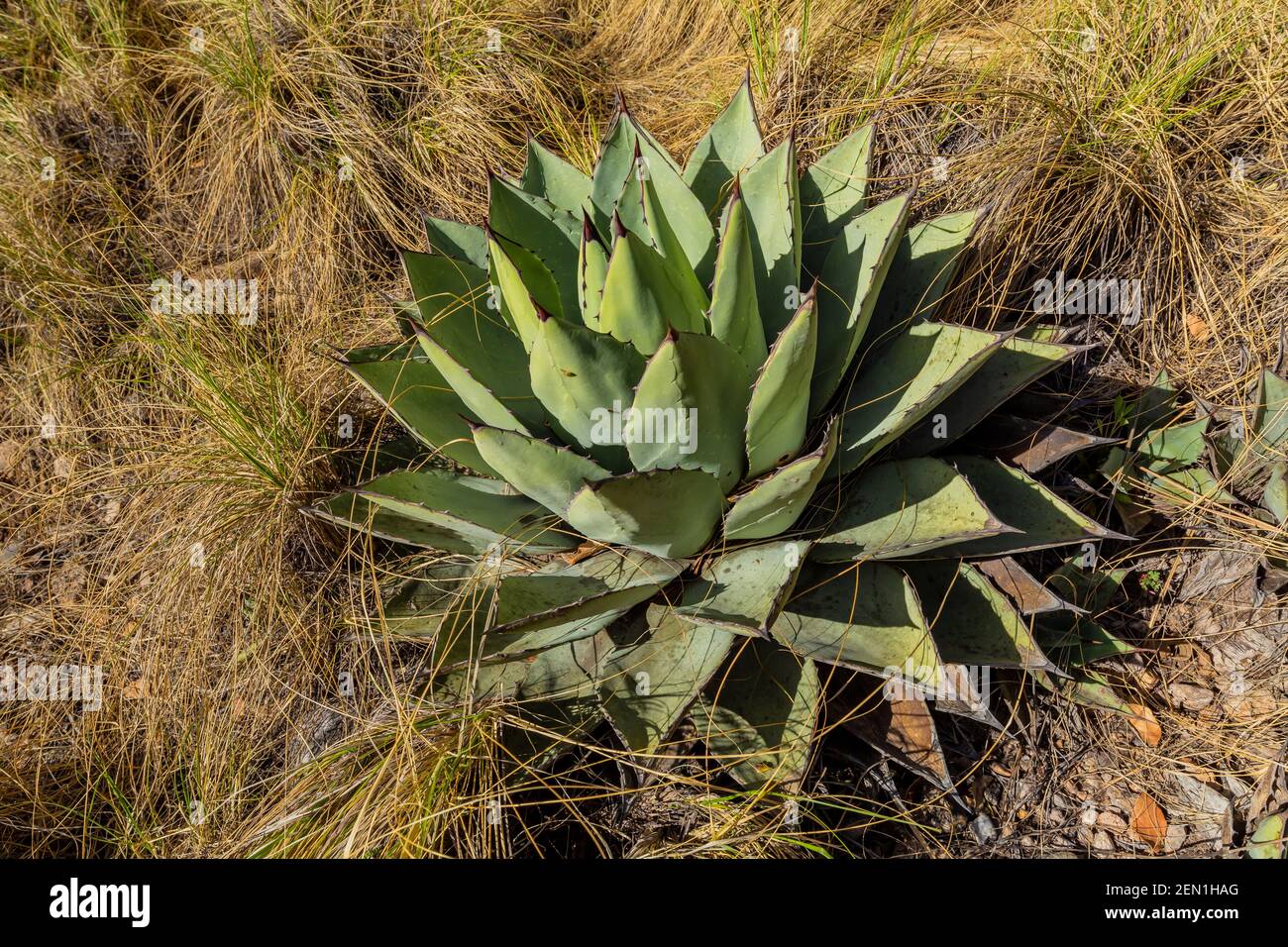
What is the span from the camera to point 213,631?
97.3 inches

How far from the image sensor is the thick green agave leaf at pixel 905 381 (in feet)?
5.41

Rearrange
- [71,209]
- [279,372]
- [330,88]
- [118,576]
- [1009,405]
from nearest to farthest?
[1009,405] → [118,576] → [279,372] → [330,88] → [71,209]

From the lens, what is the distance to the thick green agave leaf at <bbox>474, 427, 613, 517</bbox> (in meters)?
1.58

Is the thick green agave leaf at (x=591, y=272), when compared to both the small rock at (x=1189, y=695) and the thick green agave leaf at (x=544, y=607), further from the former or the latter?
the small rock at (x=1189, y=695)

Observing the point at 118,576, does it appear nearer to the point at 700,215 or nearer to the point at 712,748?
the point at 712,748

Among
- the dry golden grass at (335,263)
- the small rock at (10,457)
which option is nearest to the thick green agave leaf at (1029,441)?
the dry golden grass at (335,263)

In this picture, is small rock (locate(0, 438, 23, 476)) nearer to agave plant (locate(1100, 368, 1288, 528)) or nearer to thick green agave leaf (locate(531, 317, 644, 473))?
thick green agave leaf (locate(531, 317, 644, 473))

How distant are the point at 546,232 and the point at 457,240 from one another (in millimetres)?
315

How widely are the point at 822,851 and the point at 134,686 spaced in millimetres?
2129

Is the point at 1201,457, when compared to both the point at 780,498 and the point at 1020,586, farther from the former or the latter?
the point at 780,498

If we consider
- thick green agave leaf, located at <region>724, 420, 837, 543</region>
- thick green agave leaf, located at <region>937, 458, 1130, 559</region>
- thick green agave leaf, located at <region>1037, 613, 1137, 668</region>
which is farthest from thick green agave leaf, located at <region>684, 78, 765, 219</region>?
thick green agave leaf, located at <region>1037, 613, 1137, 668</region>

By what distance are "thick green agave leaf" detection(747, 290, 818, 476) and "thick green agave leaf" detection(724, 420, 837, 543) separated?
0.07 meters

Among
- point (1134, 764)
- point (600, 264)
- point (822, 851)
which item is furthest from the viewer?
point (1134, 764)
